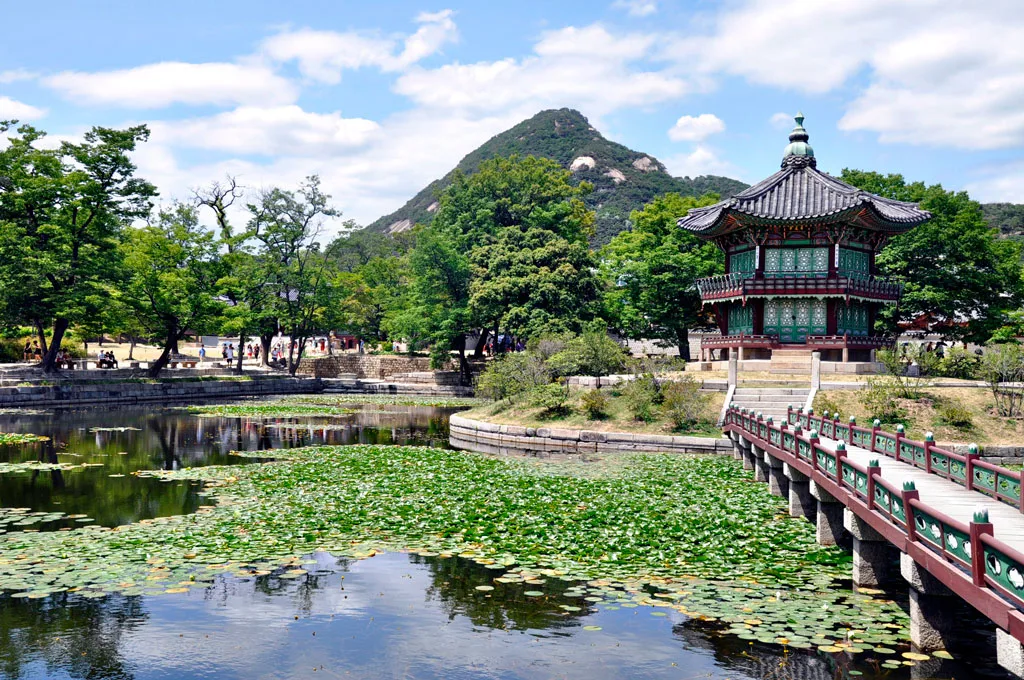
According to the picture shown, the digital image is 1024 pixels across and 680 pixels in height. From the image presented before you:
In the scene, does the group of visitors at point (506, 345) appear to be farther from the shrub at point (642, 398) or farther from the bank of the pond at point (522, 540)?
the bank of the pond at point (522, 540)

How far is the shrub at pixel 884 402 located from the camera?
1067 inches

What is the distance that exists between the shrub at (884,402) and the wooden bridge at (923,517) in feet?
30.7

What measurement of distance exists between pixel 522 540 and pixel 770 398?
18549mm

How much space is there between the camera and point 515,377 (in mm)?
34094

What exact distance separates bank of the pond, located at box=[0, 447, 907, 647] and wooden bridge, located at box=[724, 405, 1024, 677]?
0.59 m

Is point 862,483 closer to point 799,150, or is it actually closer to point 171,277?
point 799,150

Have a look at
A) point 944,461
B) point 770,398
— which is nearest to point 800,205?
point 770,398

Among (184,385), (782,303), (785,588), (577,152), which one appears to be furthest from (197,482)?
(577,152)

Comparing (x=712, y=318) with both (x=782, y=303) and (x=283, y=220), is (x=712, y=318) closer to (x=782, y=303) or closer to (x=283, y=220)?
(x=782, y=303)

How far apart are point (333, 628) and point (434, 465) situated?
12883 mm

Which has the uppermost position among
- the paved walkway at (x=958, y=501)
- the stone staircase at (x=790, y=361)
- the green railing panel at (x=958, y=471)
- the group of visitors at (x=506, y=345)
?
the group of visitors at (x=506, y=345)

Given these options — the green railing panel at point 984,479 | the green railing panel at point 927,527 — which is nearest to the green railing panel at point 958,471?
the green railing panel at point 984,479

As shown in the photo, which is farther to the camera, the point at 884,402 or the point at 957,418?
the point at 884,402

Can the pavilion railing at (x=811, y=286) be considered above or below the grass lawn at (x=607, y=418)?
above
